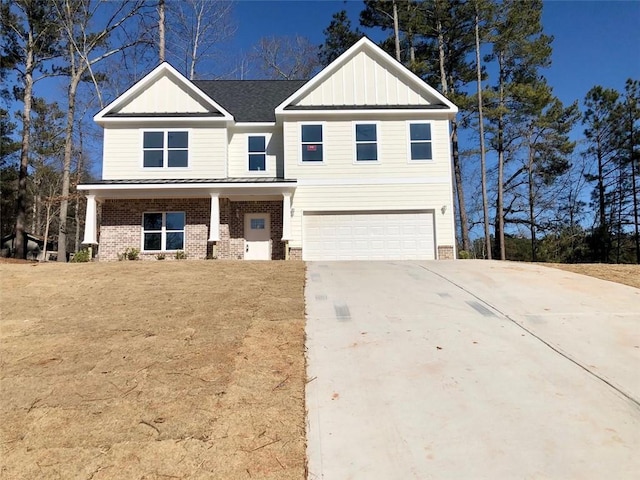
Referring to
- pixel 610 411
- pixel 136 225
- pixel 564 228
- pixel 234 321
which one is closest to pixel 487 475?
pixel 610 411

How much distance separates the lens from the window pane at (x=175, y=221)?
622 inches

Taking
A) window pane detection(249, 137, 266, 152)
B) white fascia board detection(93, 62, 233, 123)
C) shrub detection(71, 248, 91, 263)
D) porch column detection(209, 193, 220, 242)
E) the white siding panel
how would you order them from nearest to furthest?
shrub detection(71, 248, 91, 263) < porch column detection(209, 193, 220, 242) < white fascia board detection(93, 62, 233, 123) < the white siding panel < window pane detection(249, 137, 266, 152)

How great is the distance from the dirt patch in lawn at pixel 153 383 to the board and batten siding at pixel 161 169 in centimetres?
800

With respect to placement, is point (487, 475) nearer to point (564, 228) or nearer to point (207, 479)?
point (207, 479)

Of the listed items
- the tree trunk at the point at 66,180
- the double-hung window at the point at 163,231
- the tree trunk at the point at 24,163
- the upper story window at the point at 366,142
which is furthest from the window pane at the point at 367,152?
the tree trunk at the point at 24,163

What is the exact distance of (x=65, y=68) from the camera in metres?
25.6

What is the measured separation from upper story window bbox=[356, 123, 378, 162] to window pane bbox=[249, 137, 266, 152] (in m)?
3.70

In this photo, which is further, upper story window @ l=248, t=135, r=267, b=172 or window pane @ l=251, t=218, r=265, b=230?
upper story window @ l=248, t=135, r=267, b=172

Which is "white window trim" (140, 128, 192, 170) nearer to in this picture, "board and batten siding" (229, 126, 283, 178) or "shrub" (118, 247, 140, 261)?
"board and batten siding" (229, 126, 283, 178)

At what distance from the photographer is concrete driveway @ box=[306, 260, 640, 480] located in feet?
11.8

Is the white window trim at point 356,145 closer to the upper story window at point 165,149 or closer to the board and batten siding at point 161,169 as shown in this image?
the board and batten siding at point 161,169

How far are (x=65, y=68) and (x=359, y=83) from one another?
18881 mm

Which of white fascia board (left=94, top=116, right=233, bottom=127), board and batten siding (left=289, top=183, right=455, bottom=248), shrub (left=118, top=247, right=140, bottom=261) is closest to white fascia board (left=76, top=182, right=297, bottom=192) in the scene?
board and batten siding (left=289, top=183, right=455, bottom=248)

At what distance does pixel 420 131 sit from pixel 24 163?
2020 cm
